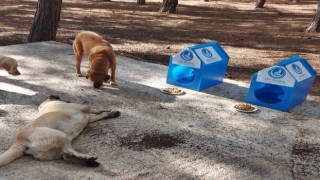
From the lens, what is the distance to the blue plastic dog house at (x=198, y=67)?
6.32 m

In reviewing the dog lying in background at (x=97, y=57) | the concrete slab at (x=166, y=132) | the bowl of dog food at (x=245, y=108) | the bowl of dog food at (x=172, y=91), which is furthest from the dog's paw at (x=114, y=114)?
the bowl of dog food at (x=245, y=108)

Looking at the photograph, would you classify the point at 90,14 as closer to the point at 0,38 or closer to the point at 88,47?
the point at 0,38

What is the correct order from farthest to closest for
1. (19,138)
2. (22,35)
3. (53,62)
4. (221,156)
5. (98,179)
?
1. (22,35)
2. (53,62)
3. (221,156)
4. (19,138)
5. (98,179)

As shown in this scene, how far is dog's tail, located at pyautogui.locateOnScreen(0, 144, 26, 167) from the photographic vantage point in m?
3.62

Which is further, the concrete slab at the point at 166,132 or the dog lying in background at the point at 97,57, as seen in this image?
the dog lying in background at the point at 97,57

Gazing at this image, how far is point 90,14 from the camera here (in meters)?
16.3

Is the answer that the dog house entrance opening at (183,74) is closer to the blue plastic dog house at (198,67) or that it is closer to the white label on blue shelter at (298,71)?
the blue plastic dog house at (198,67)

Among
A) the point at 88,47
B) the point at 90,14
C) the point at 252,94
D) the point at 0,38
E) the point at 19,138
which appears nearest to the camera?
the point at 19,138

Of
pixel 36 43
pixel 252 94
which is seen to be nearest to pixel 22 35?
pixel 36 43

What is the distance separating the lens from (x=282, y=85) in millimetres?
5680

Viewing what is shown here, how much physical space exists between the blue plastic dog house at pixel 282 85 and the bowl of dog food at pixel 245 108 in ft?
0.98

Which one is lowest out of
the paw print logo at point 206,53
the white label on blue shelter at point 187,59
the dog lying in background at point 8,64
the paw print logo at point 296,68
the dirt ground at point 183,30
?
the dirt ground at point 183,30

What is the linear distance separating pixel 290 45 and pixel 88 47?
6.77 meters

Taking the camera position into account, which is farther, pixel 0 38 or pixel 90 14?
pixel 90 14
